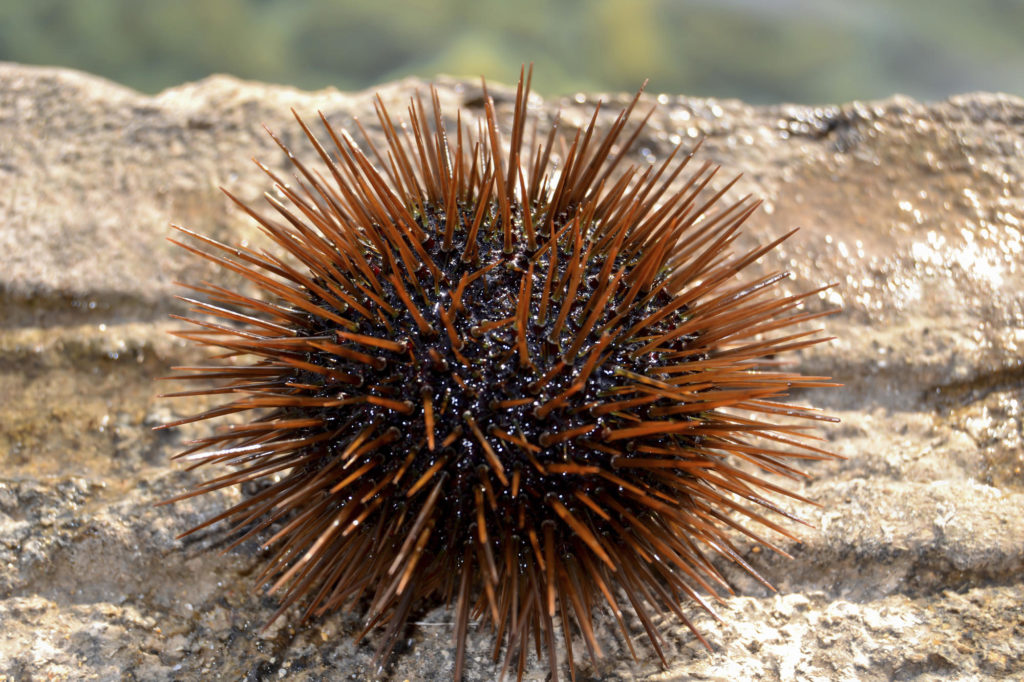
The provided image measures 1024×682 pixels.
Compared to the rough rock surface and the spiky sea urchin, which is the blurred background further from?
the spiky sea urchin

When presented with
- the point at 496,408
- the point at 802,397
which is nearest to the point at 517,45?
the point at 802,397

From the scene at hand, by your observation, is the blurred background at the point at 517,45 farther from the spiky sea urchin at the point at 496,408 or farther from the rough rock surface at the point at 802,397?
the spiky sea urchin at the point at 496,408

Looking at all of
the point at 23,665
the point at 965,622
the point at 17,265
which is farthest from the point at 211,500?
the point at 965,622

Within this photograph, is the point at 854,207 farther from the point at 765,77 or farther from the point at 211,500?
the point at 211,500

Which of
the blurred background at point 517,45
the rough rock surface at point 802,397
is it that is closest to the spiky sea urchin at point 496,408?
the rough rock surface at point 802,397

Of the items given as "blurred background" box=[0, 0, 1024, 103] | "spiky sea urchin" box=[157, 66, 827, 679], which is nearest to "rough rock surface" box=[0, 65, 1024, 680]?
"spiky sea urchin" box=[157, 66, 827, 679]

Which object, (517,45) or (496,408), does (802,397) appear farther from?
(517,45)

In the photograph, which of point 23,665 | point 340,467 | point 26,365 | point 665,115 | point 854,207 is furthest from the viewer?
point 665,115
